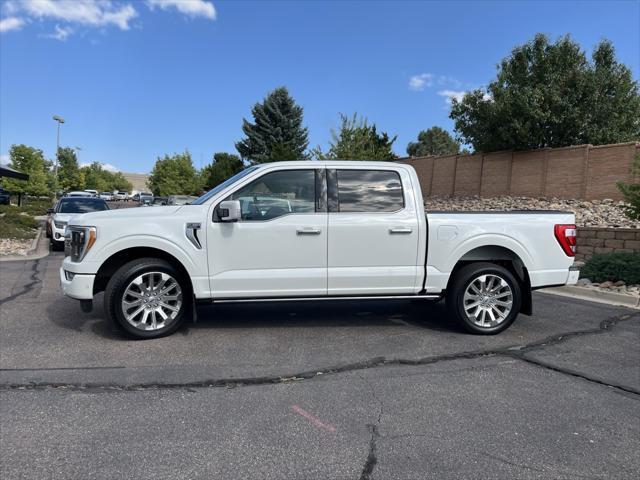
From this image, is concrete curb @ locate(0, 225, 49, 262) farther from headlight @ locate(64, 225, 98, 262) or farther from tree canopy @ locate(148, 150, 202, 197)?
tree canopy @ locate(148, 150, 202, 197)

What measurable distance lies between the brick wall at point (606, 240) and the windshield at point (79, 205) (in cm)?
1343

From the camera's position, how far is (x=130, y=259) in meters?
5.29

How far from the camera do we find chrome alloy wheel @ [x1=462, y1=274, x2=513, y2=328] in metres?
5.52

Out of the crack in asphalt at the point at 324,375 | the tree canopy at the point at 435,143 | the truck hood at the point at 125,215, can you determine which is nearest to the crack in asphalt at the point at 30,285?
the truck hood at the point at 125,215

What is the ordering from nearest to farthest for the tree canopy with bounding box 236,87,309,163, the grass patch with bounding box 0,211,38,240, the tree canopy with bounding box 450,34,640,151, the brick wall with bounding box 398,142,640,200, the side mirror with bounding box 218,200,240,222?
the side mirror with bounding box 218,200,240,222
the grass patch with bounding box 0,211,38,240
the brick wall with bounding box 398,142,640,200
the tree canopy with bounding box 450,34,640,151
the tree canopy with bounding box 236,87,309,163

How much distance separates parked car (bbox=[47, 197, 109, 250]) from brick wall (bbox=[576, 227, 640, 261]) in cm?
1299

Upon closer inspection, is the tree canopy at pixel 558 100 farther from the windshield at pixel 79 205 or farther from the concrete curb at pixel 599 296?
the windshield at pixel 79 205

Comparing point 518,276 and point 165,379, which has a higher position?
point 518,276

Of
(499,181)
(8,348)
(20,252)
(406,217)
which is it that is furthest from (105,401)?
(499,181)

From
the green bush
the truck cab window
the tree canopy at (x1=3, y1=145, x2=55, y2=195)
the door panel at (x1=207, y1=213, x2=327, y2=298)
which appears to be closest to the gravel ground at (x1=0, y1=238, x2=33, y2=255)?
the door panel at (x1=207, y1=213, x2=327, y2=298)

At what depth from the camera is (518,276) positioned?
5.76m

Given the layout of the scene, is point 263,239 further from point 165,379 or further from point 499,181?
point 499,181

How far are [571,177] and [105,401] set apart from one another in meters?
19.6

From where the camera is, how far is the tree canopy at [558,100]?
2220 centimetres
